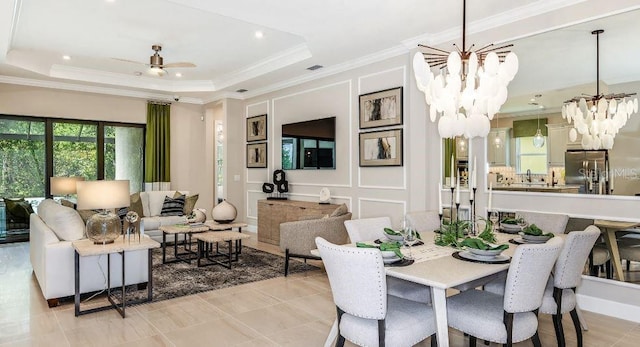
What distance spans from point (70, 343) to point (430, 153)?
3.96 m

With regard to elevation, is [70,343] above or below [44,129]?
below

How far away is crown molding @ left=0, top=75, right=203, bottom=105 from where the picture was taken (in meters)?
7.05

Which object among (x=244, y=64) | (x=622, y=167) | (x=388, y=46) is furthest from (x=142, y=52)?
(x=622, y=167)

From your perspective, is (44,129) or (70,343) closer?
(70,343)

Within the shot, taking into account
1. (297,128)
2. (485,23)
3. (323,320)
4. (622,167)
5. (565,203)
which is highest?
(485,23)

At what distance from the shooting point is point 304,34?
4750 millimetres

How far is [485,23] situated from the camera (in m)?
4.32

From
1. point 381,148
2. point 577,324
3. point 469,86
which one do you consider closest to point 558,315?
point 577,324

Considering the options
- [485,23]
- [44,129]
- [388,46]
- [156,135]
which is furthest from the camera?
[156,135]

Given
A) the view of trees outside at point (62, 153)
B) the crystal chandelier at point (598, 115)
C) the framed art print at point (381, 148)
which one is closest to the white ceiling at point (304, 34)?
the crystal chandelier at point (598, 115)

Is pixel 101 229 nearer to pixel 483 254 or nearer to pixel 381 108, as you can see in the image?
pixel 483 254

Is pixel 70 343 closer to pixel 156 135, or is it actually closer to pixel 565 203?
pixel 565 203

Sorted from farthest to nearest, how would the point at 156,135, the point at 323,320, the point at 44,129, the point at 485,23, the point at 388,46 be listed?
the point at 156,135, the point at 44,129, the point at 388,46, the point at 485,23, the point at 323,320

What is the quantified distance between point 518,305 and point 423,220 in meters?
1.68
